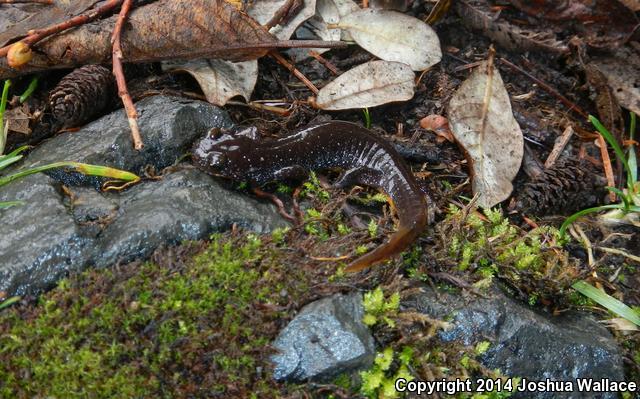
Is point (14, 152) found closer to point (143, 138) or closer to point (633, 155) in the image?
point (143, 138)

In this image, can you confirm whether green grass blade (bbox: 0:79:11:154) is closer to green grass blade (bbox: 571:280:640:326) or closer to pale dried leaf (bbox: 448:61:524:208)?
pale dried leaf (bbox: 448:61:524:208)

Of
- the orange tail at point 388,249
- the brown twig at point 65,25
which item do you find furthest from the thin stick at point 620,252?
the brown twig at point 65,25

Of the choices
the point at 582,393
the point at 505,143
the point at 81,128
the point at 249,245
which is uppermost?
the point at 81,128

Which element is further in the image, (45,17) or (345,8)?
(345,8)

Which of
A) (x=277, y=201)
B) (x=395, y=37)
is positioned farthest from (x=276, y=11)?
(x=277, y=201)

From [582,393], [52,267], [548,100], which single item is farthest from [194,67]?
[582,393]

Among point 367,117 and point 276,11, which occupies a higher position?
point 276,11

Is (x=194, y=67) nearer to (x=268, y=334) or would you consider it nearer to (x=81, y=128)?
(x=81, y=128)

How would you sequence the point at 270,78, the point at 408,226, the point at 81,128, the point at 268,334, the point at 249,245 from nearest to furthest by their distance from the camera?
the point at 268,334
the point at 249,245
the point at 408,226
the point at 81,128
the point at 270,78
